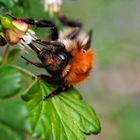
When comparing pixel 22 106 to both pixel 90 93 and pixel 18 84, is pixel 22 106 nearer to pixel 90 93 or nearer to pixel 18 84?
pixel 18 84

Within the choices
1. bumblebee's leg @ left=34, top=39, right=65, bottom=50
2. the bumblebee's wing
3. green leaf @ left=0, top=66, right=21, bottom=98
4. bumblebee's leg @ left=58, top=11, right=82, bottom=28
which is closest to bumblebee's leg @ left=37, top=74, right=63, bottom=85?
bumblebee's leg @ left=34, top=39, right=65, bottom=50

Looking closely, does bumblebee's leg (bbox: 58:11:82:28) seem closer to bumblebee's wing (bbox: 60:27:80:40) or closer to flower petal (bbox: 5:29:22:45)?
bumblebee's wing (bbox: 60:27:80:40)

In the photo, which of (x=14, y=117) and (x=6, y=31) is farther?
(x=6, y=31)

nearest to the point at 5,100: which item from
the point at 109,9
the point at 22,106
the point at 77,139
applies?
the point at 22,106

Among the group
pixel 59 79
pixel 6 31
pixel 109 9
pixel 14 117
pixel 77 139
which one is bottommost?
pixel 109 9

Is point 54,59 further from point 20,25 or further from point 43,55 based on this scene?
point 20,25

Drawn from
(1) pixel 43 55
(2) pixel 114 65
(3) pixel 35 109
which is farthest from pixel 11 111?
(2) pixel 114 65

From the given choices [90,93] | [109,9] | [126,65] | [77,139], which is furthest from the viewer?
[126,65]
